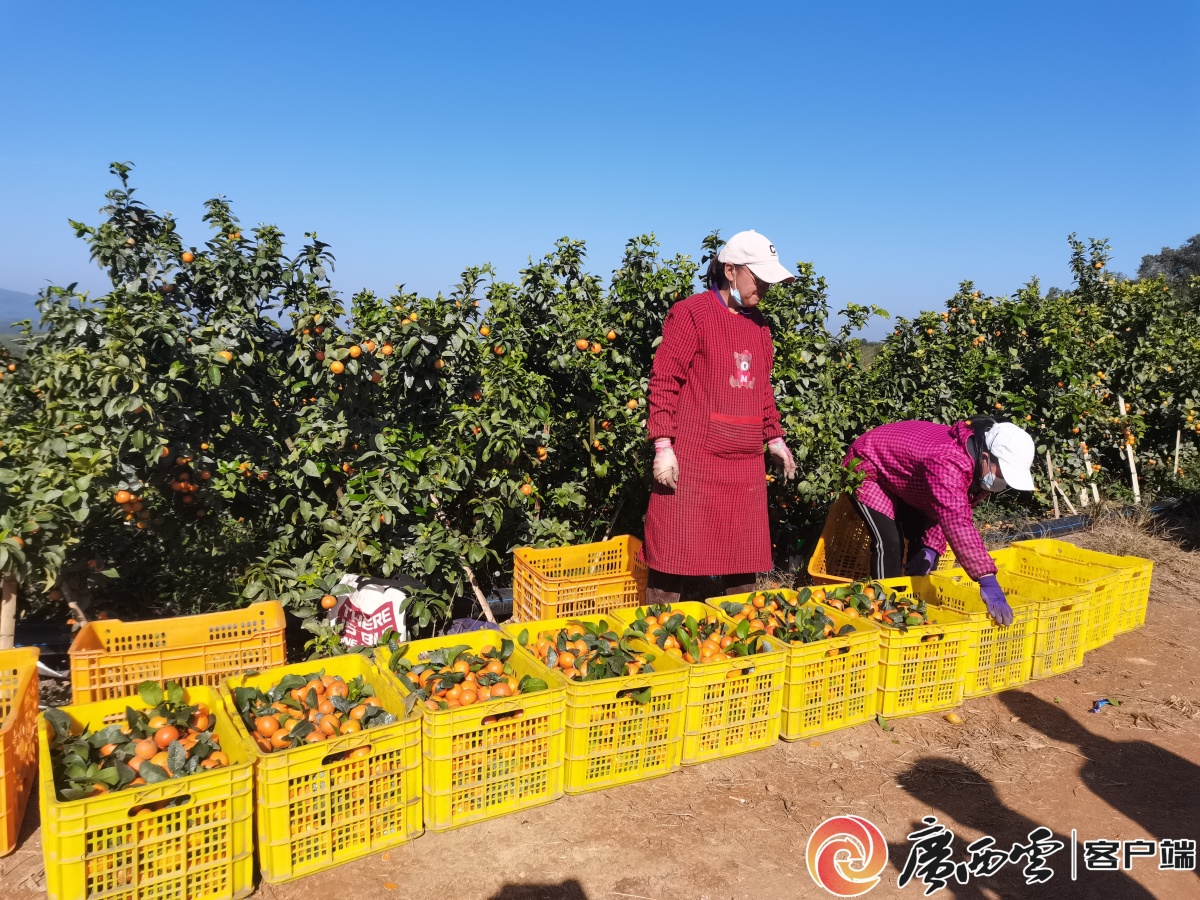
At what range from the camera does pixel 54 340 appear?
3949 millimetres

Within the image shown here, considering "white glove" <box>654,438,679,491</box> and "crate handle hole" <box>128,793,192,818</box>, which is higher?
"white glove" <box>654,438,679,491</box>

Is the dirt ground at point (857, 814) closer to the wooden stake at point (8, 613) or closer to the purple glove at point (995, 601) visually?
the purple glove at point (995, 601)

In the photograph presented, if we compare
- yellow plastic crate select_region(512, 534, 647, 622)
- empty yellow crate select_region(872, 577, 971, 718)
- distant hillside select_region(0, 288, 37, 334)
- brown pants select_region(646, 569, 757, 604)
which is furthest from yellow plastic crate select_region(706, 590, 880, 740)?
distant hillside select_region(0, 288, 37, 334)

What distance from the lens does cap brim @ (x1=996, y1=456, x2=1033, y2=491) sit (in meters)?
3.81

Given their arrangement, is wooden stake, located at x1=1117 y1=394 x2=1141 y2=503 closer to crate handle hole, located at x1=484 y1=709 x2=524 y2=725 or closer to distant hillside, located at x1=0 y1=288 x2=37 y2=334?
crate handle hole, located at x1=484 y1=709 x2=524 y2=725

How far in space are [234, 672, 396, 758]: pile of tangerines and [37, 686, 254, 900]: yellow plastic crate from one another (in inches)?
7.0

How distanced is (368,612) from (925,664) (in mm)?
2676

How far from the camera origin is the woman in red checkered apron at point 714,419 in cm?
390

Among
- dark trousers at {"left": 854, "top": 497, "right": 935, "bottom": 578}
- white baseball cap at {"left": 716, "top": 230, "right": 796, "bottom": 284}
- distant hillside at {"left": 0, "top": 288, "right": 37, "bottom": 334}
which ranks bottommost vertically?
dark trousers at {"left": 854, "top": 497, "right": 935, "bottom": 578}

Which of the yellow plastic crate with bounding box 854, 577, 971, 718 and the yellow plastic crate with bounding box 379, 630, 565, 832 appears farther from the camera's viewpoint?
the yellow plastic crate with bounding box 854, 577, 971, 718

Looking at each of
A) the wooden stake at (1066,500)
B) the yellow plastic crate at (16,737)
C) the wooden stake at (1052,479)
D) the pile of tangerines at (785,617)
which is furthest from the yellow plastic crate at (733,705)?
the wooden stake at (1066,500)

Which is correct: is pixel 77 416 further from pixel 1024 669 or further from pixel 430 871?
pixel 1024 669

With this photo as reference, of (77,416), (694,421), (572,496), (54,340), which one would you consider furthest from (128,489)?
(694,421)

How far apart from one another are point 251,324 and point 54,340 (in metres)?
0.85
